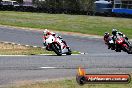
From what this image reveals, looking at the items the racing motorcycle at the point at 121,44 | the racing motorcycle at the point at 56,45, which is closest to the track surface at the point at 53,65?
the racing motorcycle at the point at 56,45

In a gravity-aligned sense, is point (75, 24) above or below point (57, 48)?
below

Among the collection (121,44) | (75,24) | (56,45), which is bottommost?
(75,24)

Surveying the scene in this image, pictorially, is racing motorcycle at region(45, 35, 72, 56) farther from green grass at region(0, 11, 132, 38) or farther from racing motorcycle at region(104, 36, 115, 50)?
green grass at region(0, 11, 132, 38)

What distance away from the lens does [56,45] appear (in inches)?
702

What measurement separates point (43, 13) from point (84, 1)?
29.5 meters

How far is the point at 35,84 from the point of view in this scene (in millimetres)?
11578

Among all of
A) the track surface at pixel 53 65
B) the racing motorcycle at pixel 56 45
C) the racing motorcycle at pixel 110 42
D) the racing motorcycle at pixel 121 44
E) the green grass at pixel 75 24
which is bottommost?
the green grass at pixel 75 24

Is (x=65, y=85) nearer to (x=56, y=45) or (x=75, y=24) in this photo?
(x=56, y=45)

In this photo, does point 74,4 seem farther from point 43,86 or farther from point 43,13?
point 43,86

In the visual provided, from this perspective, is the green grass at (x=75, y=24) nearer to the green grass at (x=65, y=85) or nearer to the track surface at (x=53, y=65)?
the track surface at (x=53, y=65)

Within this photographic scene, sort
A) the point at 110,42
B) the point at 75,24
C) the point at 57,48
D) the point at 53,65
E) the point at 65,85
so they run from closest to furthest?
the point at 65,85 < the point at 110,42 < the point at 53,65 < the point at 57,48 < the point at 75,24

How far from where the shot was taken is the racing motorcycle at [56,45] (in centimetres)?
1745

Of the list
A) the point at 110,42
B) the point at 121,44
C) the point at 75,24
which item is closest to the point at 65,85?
the point at 110,42

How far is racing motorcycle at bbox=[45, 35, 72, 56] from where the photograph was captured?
17445 millimetres
